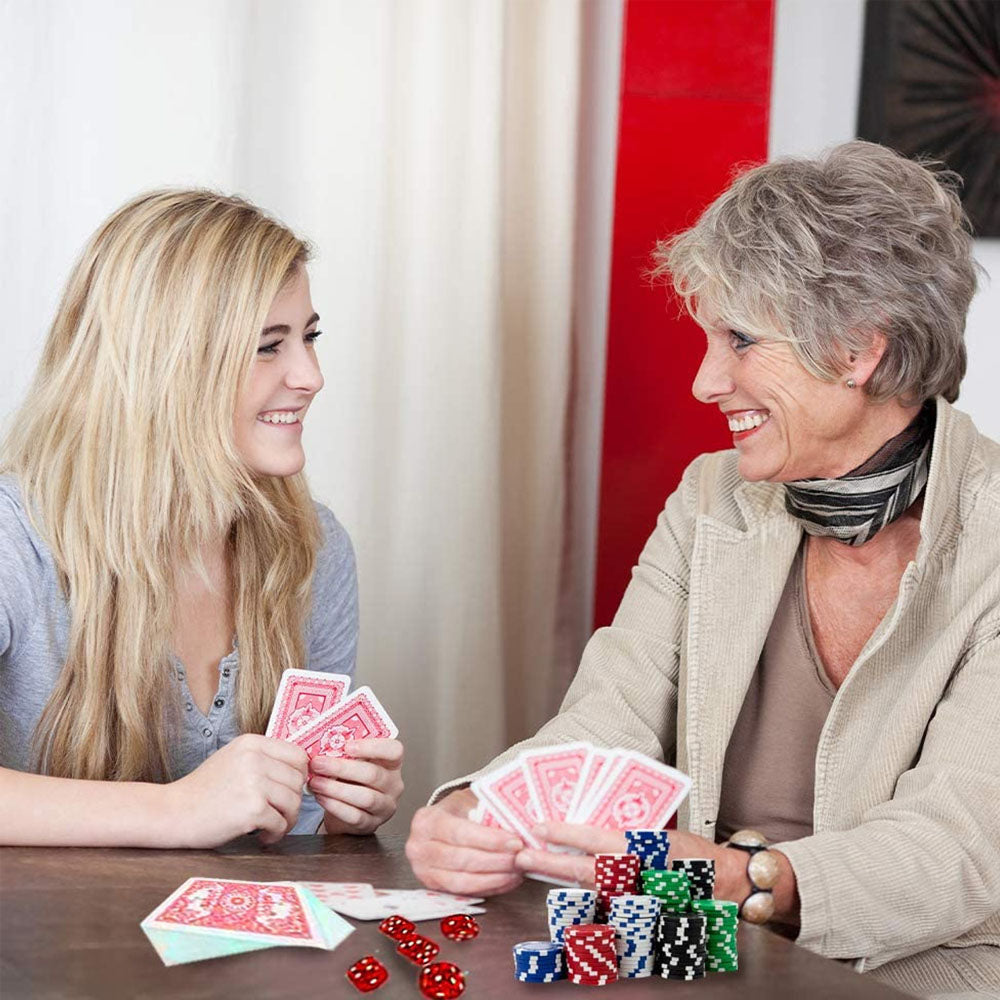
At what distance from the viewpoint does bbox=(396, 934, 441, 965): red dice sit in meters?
1.53

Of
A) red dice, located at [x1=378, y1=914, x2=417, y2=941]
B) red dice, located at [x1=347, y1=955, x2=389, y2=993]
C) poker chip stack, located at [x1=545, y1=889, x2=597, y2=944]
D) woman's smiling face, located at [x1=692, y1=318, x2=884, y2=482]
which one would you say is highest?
woman's smiling face, located at [x1=692, y1=318, x2=884, y2=482]

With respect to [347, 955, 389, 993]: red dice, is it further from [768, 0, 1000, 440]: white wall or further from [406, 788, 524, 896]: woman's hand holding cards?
[768, 0, 1000, 440]: white wall

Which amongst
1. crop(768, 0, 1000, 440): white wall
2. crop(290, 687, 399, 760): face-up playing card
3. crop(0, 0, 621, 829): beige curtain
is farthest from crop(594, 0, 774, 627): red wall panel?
crop(290, 687, 399, 760): face-up playing card

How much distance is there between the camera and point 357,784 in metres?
2.16

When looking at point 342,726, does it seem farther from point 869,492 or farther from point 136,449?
point 869,492

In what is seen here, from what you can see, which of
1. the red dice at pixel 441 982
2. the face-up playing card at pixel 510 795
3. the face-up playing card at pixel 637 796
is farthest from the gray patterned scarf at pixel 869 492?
the red dice at pixel 441 982

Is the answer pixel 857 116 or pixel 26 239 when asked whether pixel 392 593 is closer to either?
pixel 26 239

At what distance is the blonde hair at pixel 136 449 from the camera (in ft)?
7.37

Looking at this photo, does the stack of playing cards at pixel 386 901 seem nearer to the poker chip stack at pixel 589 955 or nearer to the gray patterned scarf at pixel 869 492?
the poker chip stack at pixel 589 955

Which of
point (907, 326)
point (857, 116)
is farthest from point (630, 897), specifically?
point (857, 116)

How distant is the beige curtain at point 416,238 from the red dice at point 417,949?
1.95 metres

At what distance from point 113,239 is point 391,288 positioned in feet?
3.88

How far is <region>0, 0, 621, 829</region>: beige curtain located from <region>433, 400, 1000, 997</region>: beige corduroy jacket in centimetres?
106

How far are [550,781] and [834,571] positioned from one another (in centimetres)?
77
